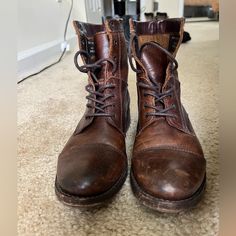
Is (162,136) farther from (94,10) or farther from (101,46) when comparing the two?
(94,10)

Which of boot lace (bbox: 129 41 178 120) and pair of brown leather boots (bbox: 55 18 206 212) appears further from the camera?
boot lace (bbox: 129 41 178 120)

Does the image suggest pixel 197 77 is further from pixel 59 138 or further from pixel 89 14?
pixel 89 14

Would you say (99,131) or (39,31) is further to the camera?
(39,31)

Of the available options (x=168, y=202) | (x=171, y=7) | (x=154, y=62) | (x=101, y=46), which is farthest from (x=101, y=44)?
(x=171, y=7)

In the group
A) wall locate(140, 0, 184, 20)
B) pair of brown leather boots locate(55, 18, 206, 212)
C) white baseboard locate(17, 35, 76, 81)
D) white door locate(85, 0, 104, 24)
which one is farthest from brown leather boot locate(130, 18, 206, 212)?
wall locate(140, 0, 184, 20)

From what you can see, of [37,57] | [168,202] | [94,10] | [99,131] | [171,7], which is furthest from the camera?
[171,7]

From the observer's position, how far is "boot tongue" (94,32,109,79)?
535mm

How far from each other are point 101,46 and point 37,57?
92 centimetres

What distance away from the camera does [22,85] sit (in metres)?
1.09

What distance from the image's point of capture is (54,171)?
0.52m

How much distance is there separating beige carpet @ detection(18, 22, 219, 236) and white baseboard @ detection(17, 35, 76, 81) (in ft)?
0.53

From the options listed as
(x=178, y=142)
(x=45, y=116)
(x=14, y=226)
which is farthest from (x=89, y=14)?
(x=14, y=226)

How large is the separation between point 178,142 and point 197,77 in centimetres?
68

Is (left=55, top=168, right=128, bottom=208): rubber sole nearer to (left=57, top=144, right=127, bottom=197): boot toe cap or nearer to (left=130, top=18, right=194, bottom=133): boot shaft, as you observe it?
(left=57, top=144, right=127, bottom=197): boot toe cap
